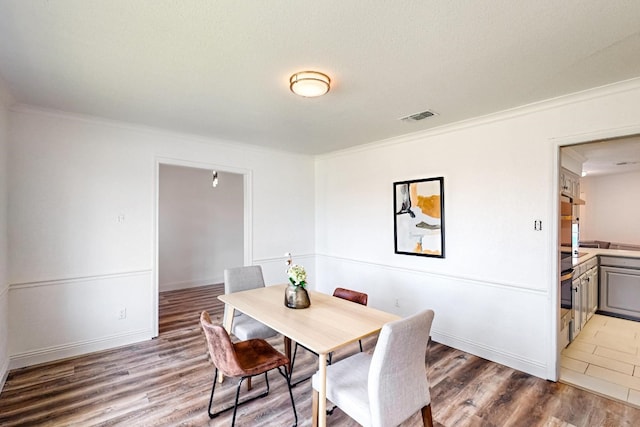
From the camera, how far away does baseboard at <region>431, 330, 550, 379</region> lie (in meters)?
2.75

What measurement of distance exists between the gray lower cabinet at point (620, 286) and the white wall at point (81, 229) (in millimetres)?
6001

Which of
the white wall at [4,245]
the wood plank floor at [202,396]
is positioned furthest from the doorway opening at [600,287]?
the white wall at [4,245]

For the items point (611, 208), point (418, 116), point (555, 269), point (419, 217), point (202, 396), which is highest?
point (418, 116)

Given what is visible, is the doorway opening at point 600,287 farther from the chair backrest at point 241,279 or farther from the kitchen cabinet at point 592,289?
the chair backrest at point 241,279

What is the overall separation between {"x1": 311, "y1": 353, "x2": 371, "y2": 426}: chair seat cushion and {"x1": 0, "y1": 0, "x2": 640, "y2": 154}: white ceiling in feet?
6.72

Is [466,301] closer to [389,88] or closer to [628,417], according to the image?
[628,417]

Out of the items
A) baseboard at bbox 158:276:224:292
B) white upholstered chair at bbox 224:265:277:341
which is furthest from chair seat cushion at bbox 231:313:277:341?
baseboard at bbox 158:276:224:292

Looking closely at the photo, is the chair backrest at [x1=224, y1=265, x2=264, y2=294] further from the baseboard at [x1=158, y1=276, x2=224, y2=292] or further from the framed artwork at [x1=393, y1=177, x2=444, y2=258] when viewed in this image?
the baseboard at [x1=158, y1=276, x2=224, y2=292]

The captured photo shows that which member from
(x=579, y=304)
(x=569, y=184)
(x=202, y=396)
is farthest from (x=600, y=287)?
(x=202, y=396)

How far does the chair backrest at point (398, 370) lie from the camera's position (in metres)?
1.50

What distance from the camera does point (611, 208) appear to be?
6.41 metres

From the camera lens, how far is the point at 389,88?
2.44 metres

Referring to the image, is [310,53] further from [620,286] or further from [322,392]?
[620,286]

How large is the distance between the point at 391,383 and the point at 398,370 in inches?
2.9
